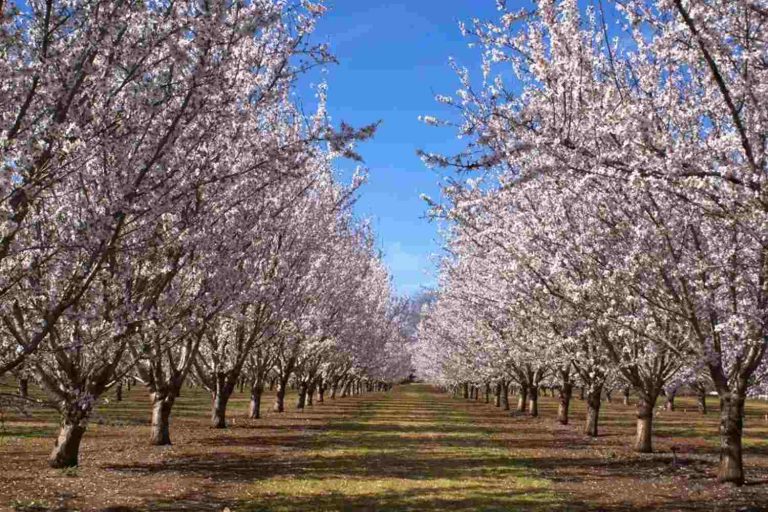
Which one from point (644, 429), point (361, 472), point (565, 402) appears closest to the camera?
point (361, 472)

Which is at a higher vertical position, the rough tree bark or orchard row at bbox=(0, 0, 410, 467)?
orchard row at bbox=(0, 0, 410, 467)

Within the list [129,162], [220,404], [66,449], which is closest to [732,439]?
[129,162]

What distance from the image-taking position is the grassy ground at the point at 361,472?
13047 mm

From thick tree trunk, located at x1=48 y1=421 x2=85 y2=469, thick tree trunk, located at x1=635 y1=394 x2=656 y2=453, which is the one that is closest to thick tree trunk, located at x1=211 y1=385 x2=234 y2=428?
thick tree trunk, located at x1=48 y1=421 x2=85 y2=469

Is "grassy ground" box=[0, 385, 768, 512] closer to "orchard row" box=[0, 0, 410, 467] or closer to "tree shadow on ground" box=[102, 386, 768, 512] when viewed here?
"tree shadow on ground" box=[102, 386, 768, 512]

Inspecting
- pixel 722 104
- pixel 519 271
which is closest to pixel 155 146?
pixel 722 104

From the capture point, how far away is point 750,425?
129 feet

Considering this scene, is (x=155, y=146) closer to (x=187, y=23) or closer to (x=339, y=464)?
(x=187, y=23)

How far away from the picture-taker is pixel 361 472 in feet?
55.3

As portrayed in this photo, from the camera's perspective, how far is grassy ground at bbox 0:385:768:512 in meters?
13.0

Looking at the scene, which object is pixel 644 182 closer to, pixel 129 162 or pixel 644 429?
pixel 129 162

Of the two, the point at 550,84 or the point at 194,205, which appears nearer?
the point at 550,84

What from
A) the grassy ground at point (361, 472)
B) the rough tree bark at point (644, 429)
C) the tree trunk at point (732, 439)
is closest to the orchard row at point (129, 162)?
the grassy ground at point (361, 472)

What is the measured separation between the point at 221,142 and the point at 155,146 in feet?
9.31
